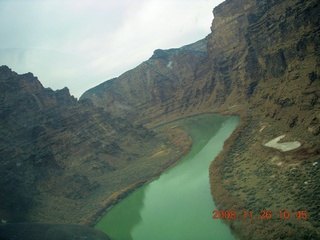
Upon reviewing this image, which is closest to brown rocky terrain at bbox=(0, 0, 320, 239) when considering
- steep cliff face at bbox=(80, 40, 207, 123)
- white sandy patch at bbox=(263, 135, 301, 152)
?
white sandy patch at bbox=(263, 135, 301, 152)

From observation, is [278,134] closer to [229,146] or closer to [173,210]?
[229,146]

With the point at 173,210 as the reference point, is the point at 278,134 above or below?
above

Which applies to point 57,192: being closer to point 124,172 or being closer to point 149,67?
point 124,172

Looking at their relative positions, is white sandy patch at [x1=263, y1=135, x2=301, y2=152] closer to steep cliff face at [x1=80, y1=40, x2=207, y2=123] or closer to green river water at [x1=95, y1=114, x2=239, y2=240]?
green river water at [x1=95, y1=114, x2=239, y2=240]

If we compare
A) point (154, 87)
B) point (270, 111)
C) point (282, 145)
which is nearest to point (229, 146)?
point (270, 111)

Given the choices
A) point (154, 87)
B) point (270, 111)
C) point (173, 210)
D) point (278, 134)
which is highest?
point (154, 87)

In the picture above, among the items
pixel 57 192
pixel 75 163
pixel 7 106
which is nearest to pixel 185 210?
pixel 57 192
